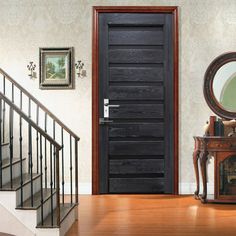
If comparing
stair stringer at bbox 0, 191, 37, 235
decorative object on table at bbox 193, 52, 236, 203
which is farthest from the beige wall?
stair stringer at bbox 0, 191, 37, 235

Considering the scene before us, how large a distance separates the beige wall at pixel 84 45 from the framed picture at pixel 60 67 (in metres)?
0.08

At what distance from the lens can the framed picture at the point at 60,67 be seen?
6863 mm

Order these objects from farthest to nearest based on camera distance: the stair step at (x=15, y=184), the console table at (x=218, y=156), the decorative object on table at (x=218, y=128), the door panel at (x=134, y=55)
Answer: the door panel at (x=134, y=55) → the decorative object on table at (x=218, y=128) → the console table at (x=218, y=156) → the stair step at (x=15, y=184)

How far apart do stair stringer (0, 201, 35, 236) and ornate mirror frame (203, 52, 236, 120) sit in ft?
11.0

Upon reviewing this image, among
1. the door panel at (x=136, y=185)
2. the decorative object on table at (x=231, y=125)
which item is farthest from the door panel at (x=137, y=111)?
the decorative object on table at (x=231, y=125)

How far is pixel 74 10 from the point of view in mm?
6898

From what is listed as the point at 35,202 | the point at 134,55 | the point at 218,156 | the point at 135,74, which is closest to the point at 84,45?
the point at 134,55

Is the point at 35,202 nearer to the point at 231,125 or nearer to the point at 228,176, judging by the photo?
the point at 228,176

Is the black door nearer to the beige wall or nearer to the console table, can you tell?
the beige wall

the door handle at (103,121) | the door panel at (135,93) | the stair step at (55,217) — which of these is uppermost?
the door panel at (135,93)

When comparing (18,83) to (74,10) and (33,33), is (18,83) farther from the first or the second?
(74,10)

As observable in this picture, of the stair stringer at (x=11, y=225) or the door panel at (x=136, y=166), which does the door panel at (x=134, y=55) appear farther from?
the stair stringer at (x=11, y=225)

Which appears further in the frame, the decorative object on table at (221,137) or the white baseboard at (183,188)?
the white baseboard at (183,188)

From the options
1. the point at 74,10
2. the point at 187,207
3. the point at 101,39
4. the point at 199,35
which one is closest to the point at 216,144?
the point at 187,207
